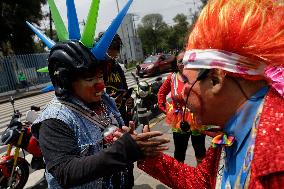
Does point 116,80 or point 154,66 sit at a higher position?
point 116,80

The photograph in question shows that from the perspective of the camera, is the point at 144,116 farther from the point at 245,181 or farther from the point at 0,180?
the point at 0,180

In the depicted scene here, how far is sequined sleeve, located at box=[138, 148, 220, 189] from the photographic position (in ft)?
4.90

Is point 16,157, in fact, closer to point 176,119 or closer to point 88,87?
point 176,119

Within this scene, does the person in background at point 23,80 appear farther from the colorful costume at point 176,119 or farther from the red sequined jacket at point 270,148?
the red sequined jacket at point 270,148

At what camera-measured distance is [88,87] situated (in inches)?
70.5

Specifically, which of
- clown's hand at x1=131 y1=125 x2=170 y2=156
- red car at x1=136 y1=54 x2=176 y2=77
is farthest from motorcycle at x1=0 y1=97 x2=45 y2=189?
red car at x1=136 y1=54 x2=176 y2=77

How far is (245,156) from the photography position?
1037 mm

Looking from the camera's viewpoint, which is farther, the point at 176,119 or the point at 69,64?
the point at 176,119

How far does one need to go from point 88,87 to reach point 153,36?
7013 centimetres

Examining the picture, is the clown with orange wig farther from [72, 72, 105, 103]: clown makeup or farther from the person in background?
the person in background

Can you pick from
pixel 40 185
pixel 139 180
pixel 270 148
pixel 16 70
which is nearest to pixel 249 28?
pixel 270 148

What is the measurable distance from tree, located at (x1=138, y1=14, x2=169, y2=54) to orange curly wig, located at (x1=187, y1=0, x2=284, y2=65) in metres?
69.1

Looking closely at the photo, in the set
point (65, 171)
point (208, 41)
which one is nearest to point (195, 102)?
point (208, 41)

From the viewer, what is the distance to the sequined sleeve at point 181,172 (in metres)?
1.49
